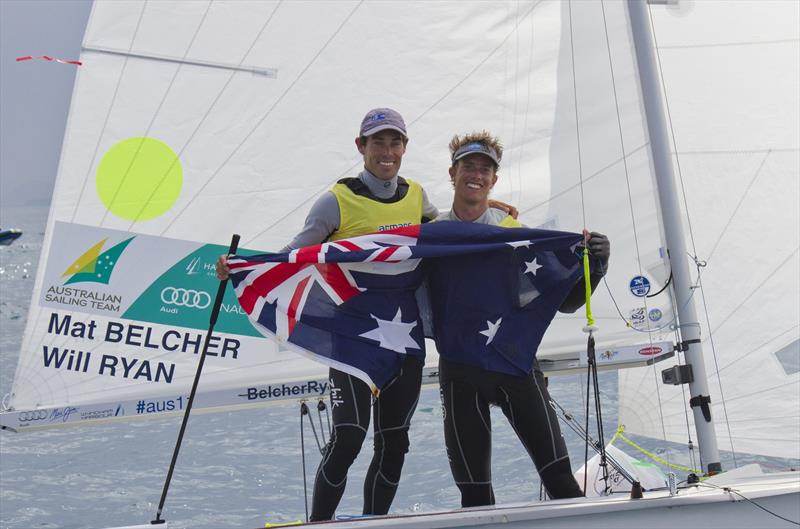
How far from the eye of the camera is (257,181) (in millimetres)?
3689

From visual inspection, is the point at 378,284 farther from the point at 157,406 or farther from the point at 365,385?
the point at 157,406

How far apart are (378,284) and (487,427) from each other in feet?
1.72

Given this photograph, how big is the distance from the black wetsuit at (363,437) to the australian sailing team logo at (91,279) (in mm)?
1094

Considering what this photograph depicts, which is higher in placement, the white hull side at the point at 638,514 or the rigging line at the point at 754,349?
the rigging line at the point at 754,349

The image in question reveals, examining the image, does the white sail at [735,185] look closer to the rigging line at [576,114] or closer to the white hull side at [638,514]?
the rigging line at [576,114]

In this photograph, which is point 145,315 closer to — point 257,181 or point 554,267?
point 257,181

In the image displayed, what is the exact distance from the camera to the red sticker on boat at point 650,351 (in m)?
3.42

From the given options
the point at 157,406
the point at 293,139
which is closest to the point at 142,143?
the point at 293,139

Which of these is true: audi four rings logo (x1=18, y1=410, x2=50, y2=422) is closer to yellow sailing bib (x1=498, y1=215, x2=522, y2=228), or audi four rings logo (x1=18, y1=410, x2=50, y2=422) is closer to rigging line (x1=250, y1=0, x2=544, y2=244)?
rigging line (x1=250, y1=0, x2=544, y2=244)

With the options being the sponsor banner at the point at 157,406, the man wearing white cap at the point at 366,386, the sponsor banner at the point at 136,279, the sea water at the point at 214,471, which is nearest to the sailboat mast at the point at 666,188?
the man wearing white cap at the point at 366,386

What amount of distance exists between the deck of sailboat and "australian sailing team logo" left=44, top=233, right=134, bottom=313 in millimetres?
1460

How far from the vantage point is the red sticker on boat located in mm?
3424

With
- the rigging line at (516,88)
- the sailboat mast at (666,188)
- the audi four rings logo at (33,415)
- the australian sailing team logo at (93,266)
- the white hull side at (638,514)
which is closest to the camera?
the white hull side at (638,514)

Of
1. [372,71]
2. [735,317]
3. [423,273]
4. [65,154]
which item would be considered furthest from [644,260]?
[65,154]
